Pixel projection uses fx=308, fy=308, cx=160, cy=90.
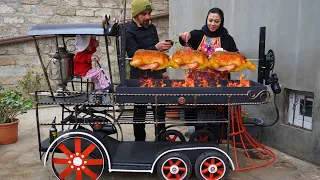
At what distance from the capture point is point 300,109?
438 cm

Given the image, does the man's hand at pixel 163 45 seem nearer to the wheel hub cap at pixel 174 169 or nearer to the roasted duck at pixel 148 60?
the roasted duck at pixel 148 60

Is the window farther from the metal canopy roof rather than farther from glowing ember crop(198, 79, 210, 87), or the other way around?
the metal canopy roof

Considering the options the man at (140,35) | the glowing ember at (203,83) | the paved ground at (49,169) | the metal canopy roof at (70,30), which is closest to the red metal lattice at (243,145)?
the paved ground at (49,169)

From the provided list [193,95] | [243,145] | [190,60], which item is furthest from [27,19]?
[243,145]

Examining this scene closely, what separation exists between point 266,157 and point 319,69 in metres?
1.42

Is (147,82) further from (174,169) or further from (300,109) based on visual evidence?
(300,109)

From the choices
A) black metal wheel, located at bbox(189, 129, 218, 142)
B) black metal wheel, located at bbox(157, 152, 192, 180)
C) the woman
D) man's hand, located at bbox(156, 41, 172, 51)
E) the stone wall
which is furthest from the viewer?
the stone wall

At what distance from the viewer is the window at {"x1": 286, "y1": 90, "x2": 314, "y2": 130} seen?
423 cm

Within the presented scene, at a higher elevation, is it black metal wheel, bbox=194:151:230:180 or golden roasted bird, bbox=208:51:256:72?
golden roasted bird, bbox=208:51:256:72

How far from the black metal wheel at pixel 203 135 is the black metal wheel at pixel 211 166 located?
0.64 m

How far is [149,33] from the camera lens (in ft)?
13.8

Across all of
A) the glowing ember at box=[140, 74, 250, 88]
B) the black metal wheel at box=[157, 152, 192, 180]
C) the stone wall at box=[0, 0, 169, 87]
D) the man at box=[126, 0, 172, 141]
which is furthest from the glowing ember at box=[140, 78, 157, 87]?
the stone wall at box=[0, 0, 169, 87]

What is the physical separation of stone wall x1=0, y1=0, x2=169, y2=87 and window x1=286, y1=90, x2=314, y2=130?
5.78m

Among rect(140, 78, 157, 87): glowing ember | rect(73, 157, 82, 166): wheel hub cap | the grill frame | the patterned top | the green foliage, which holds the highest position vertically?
the patterned top
